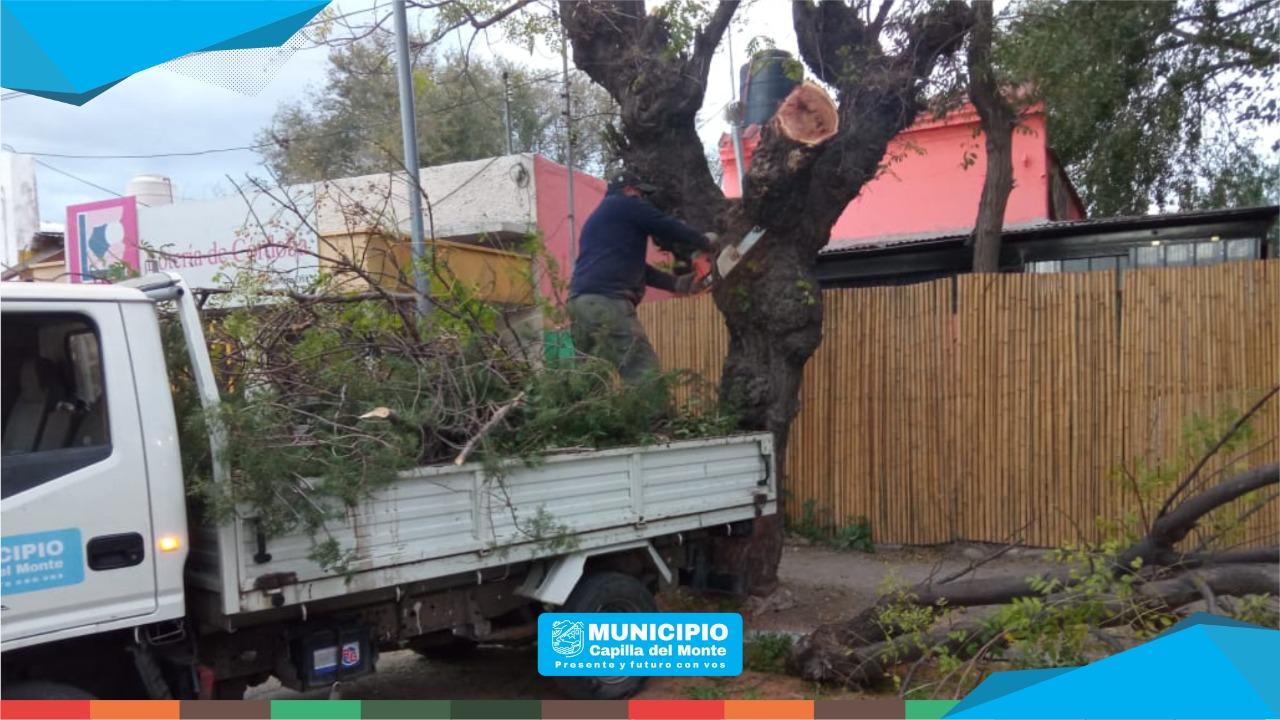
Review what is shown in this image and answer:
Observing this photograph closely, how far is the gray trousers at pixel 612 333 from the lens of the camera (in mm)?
6566

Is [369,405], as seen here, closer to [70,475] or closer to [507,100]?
[70,475]

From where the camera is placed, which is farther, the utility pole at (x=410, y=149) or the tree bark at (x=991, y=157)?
the tree bark at (x=991, y=157)

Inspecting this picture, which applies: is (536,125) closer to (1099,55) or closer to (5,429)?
(1099,55)

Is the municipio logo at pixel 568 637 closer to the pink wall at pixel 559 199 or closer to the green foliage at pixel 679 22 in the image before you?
the green foliage at pixel 679 22

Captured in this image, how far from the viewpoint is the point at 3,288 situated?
12.3 ft

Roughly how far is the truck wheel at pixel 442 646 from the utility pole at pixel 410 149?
6.95 ft

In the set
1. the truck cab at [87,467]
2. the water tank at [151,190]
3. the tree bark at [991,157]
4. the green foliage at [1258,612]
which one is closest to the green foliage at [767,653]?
the green foliage at [1258,612]

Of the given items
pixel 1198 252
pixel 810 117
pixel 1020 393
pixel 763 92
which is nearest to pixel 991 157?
pixel 1198 252

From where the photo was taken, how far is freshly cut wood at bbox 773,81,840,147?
6.48 meters

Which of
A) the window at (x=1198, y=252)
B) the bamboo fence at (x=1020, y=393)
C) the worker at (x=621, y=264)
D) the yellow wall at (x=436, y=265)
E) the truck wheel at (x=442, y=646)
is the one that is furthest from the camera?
the window at (x=1198, y=252)

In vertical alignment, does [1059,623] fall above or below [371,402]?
below

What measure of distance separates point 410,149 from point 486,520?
383 cm

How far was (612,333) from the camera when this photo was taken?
6824 millimetres

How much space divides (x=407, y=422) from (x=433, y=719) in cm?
136
